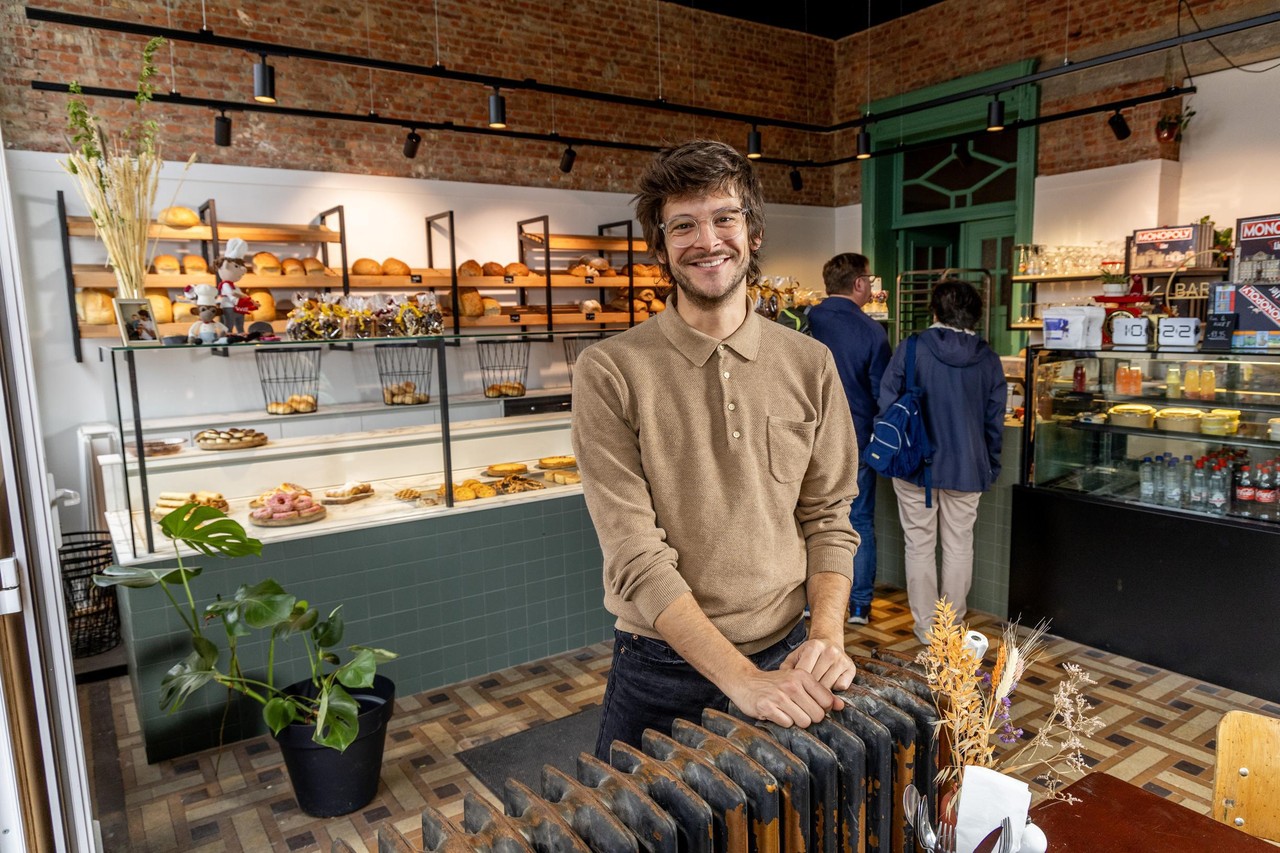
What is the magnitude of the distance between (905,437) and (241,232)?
480 cm

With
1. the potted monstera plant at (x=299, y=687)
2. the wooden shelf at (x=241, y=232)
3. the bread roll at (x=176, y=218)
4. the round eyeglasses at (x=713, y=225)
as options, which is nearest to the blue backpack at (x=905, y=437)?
the potted monstera plant at (x=299, y=687)

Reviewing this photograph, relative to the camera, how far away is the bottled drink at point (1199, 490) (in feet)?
12.5

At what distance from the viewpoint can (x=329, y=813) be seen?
9.69 feet

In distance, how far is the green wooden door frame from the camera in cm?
785

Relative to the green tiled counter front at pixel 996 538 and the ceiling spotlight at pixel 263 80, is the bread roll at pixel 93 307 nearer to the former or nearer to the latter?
the ceiling spotlight at pixel 263 80

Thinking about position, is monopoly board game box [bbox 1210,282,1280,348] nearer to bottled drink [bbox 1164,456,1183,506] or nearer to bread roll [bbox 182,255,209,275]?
bottled drink [bbox 1164,456,1183,506]

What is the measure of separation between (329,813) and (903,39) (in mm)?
8928

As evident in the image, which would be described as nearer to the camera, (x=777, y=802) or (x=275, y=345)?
(x=777, y=802)

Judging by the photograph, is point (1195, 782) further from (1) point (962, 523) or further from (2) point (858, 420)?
(2) point (858, 420)

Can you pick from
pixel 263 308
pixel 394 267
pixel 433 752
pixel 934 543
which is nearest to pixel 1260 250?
pixel 934 543

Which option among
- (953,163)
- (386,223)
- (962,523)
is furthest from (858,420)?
(953,163)

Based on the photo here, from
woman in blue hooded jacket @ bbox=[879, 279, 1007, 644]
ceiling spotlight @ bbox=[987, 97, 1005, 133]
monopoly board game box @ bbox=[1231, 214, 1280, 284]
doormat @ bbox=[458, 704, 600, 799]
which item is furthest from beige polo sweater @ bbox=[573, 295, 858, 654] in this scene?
ceiling spotlight @ bbox=[987, 97, 1005, 133]

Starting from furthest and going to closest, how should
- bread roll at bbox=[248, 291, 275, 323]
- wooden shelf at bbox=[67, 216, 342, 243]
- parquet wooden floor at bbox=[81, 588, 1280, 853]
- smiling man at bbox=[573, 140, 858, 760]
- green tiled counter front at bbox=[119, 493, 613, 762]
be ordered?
bread roll at bbox=[248, 291, 275, 323]
wooden shelf at bbox=[67, 216, 342, 243]
green tiled counter front at bbox=[119, 493, 613, 762]
parquet wooden floor at bbox=[81, 588, 1280, 853]
smiling man at bbox=[573, 140, 858, 760]

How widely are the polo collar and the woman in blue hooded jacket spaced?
8.54ft
